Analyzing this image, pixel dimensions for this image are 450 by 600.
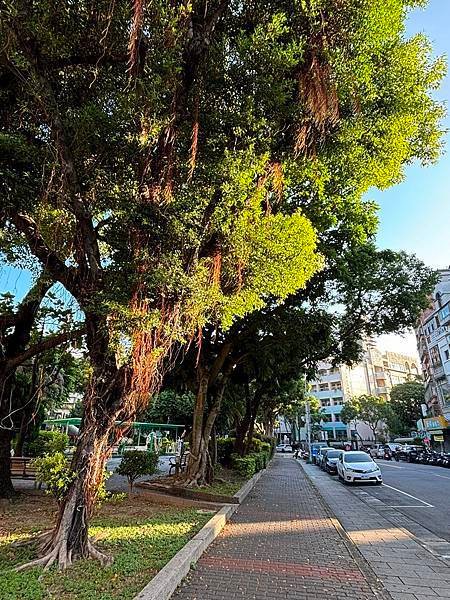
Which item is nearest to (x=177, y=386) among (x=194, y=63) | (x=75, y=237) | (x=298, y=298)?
(x=298, y=298)

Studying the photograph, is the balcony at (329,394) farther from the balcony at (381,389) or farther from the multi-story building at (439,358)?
the multi-story building at (439,358)

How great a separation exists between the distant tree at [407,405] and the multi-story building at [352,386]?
12485 millimetres

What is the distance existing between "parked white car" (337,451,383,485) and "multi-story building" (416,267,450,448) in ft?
70.4

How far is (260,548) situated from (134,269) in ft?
15.7

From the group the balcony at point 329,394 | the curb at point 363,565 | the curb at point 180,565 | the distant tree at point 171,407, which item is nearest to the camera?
the curb at point 180,565

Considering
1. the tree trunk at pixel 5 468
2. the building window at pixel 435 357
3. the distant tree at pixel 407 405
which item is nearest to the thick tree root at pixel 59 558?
the tree trunk at pixel 5 468

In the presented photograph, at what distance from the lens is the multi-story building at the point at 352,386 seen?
72.1 m

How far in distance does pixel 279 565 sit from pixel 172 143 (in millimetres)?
5947

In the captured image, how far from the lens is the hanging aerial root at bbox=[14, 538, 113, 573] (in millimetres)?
4918

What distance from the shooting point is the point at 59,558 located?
16.6ft

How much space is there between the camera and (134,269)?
19.2 feet

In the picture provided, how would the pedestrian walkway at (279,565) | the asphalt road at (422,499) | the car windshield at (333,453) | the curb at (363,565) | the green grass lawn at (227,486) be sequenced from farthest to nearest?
1. the car windshield at (333,453)
2. the green grass lawn at (227,486)
3. the asphalt road at (422,499)
4. the curb at (363,565)
5. the pedestrian walkway at (279,565)

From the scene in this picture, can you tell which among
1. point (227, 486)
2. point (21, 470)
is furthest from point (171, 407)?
point (227, 486)

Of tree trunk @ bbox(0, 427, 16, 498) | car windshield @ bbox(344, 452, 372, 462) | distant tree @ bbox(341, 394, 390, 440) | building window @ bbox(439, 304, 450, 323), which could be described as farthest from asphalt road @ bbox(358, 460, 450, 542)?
distant tree @ bbox(341, 394, 390, 440)
